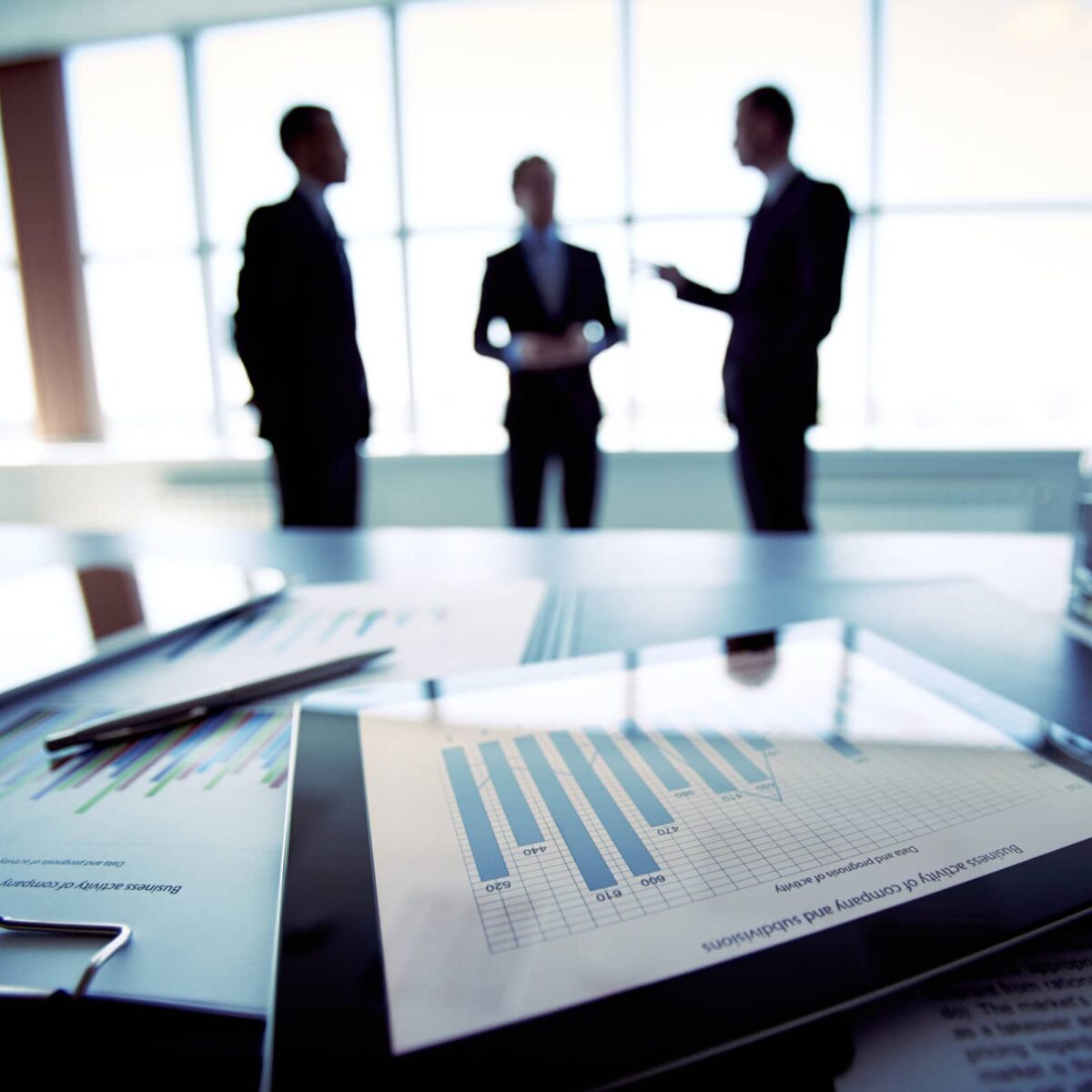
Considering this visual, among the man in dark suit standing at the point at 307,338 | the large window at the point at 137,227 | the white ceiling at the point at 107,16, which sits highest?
the white ceiling at the point at 107,16

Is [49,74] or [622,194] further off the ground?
[49,74]

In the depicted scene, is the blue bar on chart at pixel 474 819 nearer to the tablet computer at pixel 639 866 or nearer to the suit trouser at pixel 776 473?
the tablet computer at pixel 639 866

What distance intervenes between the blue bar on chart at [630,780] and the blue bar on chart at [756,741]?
0.06m

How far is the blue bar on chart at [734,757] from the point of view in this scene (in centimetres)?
31

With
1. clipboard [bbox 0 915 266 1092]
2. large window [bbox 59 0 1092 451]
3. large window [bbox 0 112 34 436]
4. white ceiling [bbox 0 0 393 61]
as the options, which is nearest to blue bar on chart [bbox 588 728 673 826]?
clipboard [bbox 0 915 266 1092]

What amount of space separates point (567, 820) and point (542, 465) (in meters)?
2.30

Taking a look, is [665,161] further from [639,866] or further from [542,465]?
[639,866]

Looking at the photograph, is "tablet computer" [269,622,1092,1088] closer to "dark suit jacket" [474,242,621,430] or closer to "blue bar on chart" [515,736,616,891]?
"blue bar on chart" [515,736,616,891]

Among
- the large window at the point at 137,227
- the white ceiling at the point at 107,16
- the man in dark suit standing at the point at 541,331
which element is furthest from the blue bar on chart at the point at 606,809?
the large window at the point at 137,227

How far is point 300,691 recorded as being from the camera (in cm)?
48

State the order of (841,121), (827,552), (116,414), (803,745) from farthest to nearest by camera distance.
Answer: (116,414) → (841,121) → (827,552) → (803,745)

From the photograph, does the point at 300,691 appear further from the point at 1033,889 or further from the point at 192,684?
the point at 1033,889

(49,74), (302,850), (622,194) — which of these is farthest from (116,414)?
(302,850)

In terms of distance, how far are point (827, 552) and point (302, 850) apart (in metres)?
0.72
